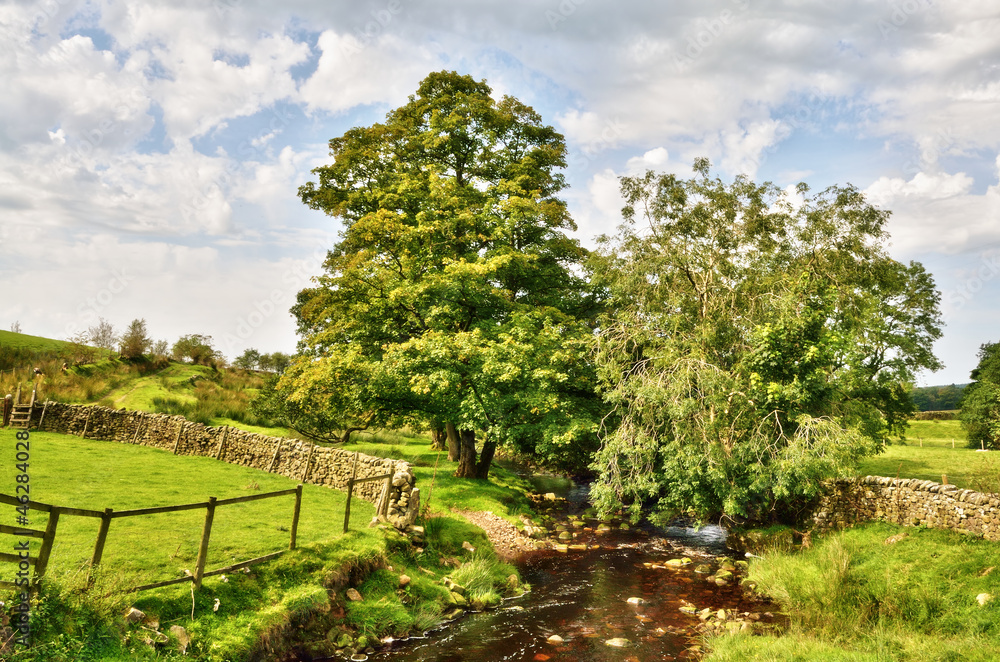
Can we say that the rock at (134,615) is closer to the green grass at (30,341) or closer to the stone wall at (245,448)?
the stone wall at (245,448)

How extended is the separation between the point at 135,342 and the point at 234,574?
1521 inches

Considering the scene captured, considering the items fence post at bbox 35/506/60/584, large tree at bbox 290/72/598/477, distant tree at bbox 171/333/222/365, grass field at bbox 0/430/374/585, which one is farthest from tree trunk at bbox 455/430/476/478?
distant tree at bbox 171/333/222/365

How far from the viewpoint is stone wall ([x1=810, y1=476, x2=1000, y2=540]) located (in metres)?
14.9

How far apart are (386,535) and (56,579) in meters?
7.52

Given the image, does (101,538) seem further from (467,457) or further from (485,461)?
(485,461)

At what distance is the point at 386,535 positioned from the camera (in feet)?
48.5

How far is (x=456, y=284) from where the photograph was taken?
22250 mm

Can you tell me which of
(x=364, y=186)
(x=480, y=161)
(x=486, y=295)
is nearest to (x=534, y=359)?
(x=486, y=295)

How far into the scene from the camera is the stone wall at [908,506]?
14930 mm


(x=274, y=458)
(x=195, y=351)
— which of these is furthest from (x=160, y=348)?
(x=274, y=458)

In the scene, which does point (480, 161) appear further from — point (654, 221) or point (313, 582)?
point (313, 582)

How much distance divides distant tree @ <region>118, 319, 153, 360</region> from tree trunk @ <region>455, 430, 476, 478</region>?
3090 cm

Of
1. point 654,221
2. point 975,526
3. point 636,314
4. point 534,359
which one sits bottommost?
point 975,526

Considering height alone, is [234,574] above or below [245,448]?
below
